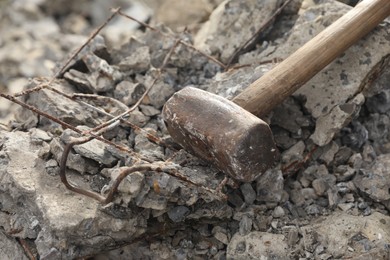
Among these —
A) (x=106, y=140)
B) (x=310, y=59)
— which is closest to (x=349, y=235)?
(x=310, y=59)

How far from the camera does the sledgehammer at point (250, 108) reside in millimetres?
3080

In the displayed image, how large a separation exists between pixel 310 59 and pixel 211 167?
923 millimetres

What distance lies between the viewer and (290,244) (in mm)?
3328

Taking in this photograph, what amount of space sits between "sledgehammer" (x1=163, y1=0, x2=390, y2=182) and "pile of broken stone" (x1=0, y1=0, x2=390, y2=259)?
0.72 ft

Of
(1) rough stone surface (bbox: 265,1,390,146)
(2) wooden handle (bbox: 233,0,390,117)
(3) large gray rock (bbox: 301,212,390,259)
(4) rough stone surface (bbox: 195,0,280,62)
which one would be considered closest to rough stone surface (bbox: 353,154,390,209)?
(3) large gray rock (bbox: 301,212,390,259)

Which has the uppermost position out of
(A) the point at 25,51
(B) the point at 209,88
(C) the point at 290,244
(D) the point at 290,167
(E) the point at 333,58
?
(E) the point at 333,58

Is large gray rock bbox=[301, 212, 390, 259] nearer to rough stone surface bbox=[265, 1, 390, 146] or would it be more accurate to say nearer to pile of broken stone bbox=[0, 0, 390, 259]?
pile of broken stone bbox=[0, 0, 390, 259]

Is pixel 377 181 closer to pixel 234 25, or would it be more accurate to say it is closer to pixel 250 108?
pixel 250 108

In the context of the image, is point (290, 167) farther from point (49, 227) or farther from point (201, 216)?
point (49, 227)

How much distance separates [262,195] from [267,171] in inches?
6.1

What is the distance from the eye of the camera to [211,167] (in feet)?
11.3

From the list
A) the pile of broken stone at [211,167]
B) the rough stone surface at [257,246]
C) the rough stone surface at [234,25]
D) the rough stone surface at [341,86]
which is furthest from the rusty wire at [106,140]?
the rough stone surface at [341,86]

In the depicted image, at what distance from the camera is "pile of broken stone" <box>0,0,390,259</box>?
323 centimetres

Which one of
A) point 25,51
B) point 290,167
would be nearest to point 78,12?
point 25,51
